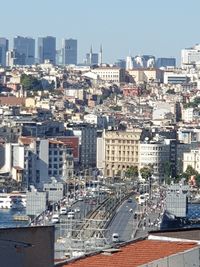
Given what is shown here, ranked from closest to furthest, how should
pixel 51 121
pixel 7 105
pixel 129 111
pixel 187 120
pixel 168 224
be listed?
pixel 168 224 < pixel 51 121 < pixel 7 105 < pixel 187 120 < pixel 129 111

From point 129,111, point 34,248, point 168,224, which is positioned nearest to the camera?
point 34,248

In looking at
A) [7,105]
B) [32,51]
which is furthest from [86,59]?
[7,105]

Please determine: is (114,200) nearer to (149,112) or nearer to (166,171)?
(166,171)

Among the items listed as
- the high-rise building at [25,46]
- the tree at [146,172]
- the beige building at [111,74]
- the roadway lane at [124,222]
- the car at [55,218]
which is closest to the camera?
the roadway lane at [124,222]

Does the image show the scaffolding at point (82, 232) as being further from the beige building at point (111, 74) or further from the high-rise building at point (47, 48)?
the high-rise building at point (47, 48)

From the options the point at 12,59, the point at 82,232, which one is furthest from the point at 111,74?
the point at 82,232

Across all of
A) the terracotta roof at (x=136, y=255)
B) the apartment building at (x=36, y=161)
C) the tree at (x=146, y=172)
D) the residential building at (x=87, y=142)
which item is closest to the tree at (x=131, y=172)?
the tree at (x=146, y=172)

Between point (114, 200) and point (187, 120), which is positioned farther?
point (187, 120)
